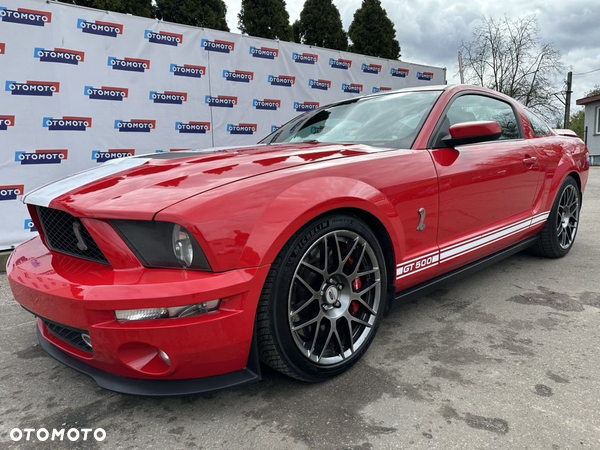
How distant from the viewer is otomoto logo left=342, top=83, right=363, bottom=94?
756 centimetres

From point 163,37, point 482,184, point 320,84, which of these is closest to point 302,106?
point 320,84

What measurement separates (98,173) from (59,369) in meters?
0.98

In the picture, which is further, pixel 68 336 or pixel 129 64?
pixel 129 64

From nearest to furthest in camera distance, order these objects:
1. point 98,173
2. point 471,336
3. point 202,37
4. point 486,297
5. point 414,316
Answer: point 98,173 → point 471,336 → point 414,316 → point 486,297 → point 202,37

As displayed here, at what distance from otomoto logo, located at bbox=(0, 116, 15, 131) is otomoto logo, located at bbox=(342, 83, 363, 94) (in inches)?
203

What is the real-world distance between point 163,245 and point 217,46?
5.27 meters

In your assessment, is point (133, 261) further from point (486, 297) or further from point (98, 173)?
point (486, 297)

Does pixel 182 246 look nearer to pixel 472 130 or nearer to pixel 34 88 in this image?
pixel 472 130

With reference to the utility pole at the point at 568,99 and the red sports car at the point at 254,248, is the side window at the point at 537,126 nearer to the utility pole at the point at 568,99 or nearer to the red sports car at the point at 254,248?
the red sports car at the point at 254,248

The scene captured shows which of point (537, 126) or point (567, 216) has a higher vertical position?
point (537, 126)

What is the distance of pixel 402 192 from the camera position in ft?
6.64

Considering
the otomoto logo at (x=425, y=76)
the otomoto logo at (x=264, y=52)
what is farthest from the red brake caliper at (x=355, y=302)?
the otomoto logo at (x=425, y=76)

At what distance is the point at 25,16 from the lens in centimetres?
448

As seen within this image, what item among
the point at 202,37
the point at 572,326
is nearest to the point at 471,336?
the point at 572,326
